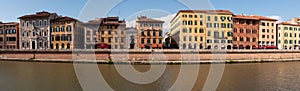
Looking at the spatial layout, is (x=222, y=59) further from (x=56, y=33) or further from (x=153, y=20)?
Answer: (x=56, y=33)

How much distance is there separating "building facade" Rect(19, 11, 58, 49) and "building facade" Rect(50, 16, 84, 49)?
4.25 ft

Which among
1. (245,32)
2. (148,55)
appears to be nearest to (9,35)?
(148,55)

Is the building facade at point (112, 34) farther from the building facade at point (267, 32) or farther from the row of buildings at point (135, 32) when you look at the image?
the building facade at point (267, 32)

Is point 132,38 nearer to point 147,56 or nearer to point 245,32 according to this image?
point 147,56

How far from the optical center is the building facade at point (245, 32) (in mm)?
51156

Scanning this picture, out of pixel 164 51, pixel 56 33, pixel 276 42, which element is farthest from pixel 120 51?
pixel 276 42

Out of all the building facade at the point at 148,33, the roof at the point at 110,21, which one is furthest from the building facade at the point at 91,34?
the building facade at the point at 148,33

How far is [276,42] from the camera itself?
56.9 m

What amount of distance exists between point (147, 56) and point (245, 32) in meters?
26.6

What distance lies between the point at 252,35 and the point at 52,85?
4720cm

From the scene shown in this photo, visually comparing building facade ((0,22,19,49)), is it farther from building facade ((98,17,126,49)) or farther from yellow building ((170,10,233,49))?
yellow building ((170,10,233,49))

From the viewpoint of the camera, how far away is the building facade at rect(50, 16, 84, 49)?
4912 cm

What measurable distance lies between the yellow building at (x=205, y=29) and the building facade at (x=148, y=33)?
483 centimetres

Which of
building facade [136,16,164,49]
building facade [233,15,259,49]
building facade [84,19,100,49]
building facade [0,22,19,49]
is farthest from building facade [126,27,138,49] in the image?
building facade [0,22,19,49]
